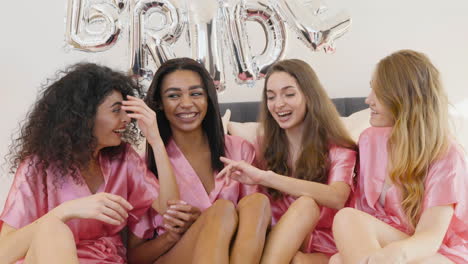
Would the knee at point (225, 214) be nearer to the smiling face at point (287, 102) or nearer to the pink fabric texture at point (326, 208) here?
the pink fabric texture at point (326, 208)

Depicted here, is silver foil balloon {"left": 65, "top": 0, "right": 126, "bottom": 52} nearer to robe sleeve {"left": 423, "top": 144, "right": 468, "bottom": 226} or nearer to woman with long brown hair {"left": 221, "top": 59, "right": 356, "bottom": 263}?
woman with long brown hair {"left": 221, "top": 59, "right": 356, "bottom": 263}

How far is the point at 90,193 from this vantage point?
150cm

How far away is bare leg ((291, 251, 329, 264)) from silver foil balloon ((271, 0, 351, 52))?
831 millimetres

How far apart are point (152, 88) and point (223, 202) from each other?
0.52 metres

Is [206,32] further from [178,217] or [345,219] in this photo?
[345,219]

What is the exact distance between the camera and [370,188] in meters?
1.59

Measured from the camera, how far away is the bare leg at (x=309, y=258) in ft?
4.61

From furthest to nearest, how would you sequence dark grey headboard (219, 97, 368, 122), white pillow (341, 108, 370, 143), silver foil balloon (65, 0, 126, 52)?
dark grey headboard (219, 97, 368, 122) < white pillow (341, 108, 370, 143) < silver foil balloon (65, 0, 126, 52)

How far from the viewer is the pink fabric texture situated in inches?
63.9

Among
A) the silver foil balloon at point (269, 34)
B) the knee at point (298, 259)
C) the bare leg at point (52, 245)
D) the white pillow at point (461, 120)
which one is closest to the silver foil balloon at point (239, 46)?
the silver foil balloon at point (269, 34)

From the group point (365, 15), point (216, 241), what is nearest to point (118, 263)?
point (216, 241)

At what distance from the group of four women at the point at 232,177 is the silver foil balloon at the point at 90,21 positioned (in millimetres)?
268

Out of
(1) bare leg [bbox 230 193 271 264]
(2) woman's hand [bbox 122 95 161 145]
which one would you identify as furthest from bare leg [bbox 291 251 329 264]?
(2) woman's hand [bbox 122 95 161 145]

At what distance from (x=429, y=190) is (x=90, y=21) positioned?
130 centimetres
